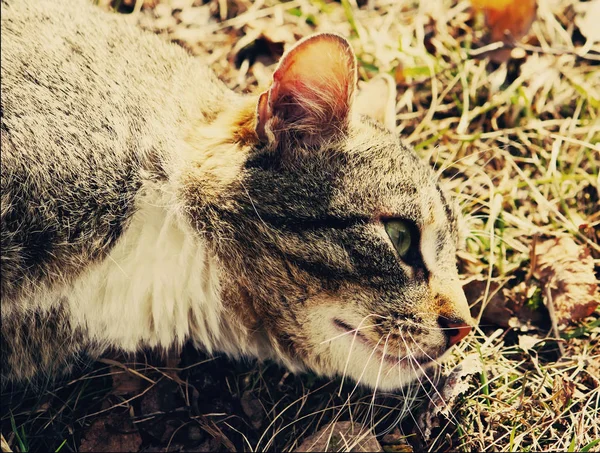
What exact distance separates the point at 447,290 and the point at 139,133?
1.40 m

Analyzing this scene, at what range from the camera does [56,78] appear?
2.51 m

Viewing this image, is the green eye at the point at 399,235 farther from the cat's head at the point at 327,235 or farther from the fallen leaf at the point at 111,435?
the fallen leaf at the point at 111,435

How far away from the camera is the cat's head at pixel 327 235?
7.95 feet

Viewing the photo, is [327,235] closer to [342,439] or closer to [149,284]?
[149,284]

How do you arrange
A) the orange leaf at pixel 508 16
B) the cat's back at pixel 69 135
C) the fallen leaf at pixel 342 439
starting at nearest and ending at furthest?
the cat's back at pixel 69 135 → the fallen leaf at pixel 342 439 → the orange leaf at pixel 508 16

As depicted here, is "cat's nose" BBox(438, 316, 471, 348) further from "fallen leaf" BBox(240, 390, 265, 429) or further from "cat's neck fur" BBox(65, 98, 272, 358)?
"fallen leaf" BBox(240, 390, 265, 429)

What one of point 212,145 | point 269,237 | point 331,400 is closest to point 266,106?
point 212,145

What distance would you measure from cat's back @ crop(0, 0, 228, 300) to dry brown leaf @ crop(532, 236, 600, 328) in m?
1.82

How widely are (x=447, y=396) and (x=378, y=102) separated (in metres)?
1.51

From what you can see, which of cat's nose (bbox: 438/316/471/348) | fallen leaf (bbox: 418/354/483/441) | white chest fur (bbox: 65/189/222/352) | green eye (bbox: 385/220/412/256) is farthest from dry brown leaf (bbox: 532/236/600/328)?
white chest fur (bbox: 65/189/222/352)

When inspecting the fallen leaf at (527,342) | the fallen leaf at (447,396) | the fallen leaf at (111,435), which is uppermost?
the fallen leaf at (527,342)

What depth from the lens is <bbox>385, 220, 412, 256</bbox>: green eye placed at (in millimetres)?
2533

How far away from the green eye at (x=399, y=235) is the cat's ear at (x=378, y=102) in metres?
0.79

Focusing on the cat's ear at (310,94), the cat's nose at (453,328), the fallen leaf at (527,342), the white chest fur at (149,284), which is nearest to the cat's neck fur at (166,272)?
the white chest fur at (149,284)
